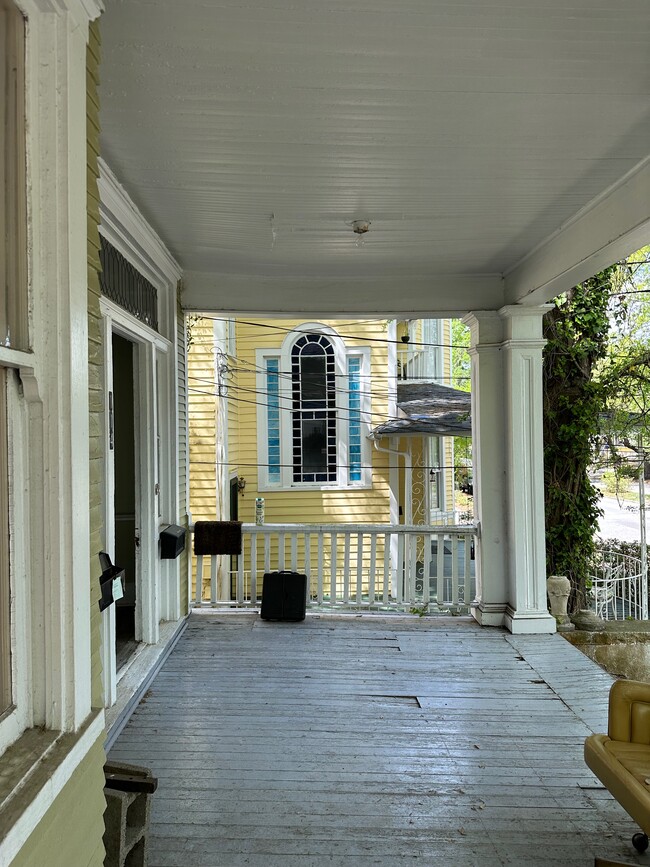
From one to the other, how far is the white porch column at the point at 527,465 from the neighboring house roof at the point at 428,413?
2560 millimetres

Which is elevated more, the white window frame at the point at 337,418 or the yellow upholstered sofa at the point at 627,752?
the white window frame at the point at 337,418

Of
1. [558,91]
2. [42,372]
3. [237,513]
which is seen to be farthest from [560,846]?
[237,513]

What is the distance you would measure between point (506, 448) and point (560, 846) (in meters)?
3.24

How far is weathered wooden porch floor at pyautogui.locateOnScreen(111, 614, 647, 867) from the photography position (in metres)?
2.37

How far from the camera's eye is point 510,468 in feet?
16.7

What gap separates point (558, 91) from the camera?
2361 millimetres

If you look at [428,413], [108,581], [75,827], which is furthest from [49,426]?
[428,413]

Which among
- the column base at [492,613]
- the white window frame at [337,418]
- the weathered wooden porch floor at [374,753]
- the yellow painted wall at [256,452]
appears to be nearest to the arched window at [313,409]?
the white window frame at [337,418]

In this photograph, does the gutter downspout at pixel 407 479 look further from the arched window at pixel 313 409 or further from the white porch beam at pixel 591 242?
the white porch beam at pixel 591 242

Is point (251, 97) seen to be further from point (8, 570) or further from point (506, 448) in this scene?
point (506, 448)

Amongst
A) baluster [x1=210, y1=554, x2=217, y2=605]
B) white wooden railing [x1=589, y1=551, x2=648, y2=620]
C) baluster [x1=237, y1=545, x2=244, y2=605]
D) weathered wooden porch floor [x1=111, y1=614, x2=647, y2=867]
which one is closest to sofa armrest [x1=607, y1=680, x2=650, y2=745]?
weathered wooden porch floor [x1=111, y1=614, x2=647, y2=867]

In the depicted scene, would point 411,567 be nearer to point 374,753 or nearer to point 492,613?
point 492,613

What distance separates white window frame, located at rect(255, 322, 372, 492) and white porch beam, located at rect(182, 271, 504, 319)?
3832 mm

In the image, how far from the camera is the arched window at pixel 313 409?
9.26 m
